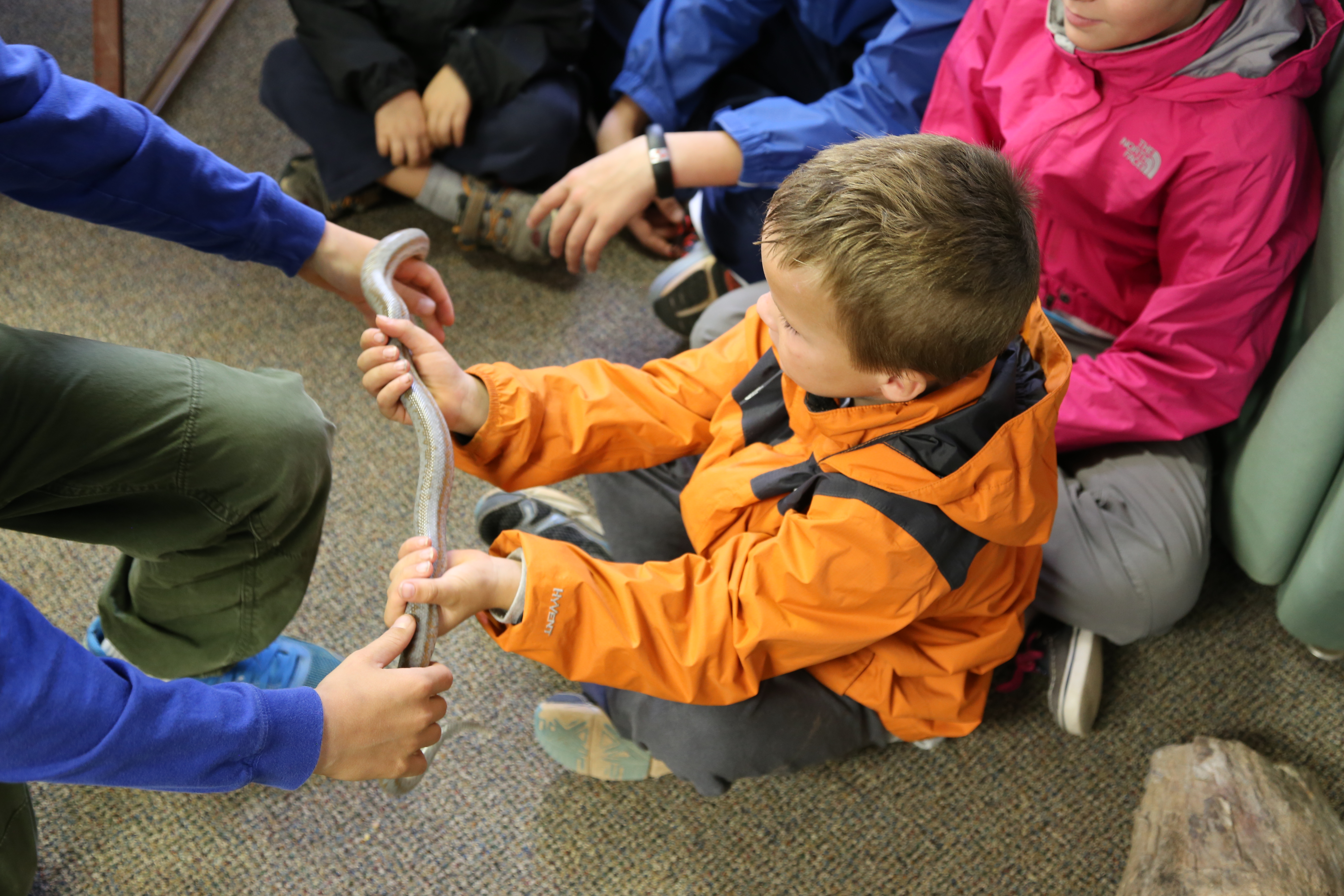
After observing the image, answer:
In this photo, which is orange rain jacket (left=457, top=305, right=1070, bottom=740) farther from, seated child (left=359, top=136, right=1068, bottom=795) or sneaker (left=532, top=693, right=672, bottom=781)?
sneaker (left=532, top=693, right=672, bottom=781)

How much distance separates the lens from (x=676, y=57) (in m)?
1.35

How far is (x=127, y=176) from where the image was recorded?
2.43 ft

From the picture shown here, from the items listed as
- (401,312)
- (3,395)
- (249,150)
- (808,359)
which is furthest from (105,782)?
(249,150)

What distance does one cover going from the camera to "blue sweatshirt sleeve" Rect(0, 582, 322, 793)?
536 millimetres

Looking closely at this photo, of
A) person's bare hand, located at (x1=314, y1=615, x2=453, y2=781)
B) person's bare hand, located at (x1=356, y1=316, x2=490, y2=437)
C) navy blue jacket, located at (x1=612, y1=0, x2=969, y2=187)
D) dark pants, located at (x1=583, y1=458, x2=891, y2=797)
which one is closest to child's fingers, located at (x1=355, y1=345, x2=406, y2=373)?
person's bare hand, located at (x1=356, y1=316, x2=490, y2=437)

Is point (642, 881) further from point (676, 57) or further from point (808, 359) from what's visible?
point (676, 57)

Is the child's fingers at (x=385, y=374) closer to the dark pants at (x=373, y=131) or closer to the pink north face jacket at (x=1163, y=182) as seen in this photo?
the pink north face jacket at (x=1163, y=182)

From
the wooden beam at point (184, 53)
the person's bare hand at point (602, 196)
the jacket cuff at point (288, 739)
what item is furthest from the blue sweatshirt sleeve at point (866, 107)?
the wooden beam at point (184, 53)

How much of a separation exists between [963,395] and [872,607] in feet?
0.61

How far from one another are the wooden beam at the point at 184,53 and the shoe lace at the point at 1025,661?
59.2 inches

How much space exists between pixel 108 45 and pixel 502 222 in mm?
665

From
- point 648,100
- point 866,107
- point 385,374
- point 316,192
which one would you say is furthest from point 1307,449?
point 316,192

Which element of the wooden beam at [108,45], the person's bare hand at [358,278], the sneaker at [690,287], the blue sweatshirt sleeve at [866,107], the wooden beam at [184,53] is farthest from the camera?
the wooden beam at [184,53]

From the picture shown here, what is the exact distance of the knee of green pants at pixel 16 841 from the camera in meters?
0.80
